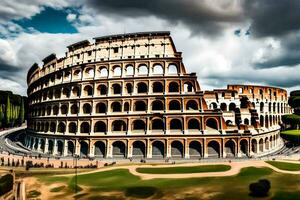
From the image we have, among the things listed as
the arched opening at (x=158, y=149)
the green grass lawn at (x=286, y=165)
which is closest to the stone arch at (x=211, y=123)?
the arched opening at (x=158, y=149)

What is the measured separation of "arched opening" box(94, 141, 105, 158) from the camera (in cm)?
5144

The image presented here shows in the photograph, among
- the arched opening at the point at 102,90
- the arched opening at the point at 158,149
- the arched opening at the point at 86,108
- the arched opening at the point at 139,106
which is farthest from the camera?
the arched opening at the point at 86,108

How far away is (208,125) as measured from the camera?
5172cm

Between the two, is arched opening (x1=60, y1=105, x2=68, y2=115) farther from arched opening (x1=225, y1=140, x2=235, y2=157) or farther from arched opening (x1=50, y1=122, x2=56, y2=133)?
arched opening (x1=225, y1=140, x2=235, y2=157)

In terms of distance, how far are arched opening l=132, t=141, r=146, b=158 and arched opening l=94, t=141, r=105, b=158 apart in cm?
607

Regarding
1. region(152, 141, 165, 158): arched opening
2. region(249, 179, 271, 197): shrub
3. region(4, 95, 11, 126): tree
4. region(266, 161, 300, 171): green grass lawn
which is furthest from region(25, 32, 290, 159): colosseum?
region(4, 95, 11, 126): tree

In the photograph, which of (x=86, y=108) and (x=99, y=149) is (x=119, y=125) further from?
(x=86, y=108)

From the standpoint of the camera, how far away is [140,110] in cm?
5334

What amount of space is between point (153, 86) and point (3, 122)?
2577 inches

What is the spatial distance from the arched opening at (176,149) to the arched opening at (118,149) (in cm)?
926

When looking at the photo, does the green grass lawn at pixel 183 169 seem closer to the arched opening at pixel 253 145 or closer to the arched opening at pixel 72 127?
the arched opening at pixel 253 145

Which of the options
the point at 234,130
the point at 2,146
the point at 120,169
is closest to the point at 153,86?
the point at 234,130

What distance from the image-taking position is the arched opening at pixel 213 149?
161 ft

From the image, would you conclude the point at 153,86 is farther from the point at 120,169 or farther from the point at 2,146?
the point at 2,146
